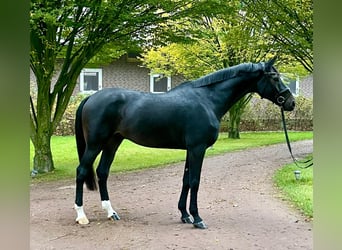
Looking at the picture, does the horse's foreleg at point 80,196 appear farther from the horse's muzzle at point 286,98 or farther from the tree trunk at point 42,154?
the tree trunk at point 42,154

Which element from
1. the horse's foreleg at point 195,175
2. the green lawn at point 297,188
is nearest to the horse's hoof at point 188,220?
the horse's foreleg at point 195,175

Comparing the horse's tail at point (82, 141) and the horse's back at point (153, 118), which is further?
the horse's tail at point (82, 141)

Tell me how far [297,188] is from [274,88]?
193 cm

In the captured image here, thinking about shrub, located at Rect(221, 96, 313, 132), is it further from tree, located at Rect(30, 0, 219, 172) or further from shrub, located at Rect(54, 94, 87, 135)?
tree, located at Rect(30, 0, 219, 172)

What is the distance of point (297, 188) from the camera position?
5035 mm

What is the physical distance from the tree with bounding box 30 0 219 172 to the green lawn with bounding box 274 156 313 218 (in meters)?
2.79

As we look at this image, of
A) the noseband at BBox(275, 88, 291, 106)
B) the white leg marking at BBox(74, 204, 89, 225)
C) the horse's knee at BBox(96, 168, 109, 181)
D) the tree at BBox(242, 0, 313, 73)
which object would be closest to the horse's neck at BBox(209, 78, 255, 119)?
the noseband at BBox(275, 88, 291, 106)

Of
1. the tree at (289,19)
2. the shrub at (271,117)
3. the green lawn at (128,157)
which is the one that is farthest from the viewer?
the shrub at (271,117)

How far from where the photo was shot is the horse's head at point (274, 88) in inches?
140

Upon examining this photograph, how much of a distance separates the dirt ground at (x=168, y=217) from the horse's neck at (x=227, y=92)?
101cm

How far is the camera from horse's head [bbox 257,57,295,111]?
3.55 meters

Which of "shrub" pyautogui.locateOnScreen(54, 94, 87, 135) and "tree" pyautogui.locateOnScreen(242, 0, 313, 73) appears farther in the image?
"shrub" pyautogui.locateOnScreen(54, 94, 87, 135)
